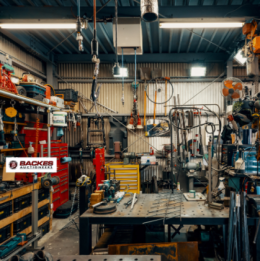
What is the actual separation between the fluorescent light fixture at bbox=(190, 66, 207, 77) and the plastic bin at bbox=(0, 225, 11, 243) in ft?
17.0

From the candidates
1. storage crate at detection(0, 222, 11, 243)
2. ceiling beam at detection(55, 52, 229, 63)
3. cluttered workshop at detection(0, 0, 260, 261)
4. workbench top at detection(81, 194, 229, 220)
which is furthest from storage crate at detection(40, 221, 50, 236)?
ceiling beam at detection(55, 52, 229, 63)

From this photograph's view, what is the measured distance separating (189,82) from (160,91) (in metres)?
0.85

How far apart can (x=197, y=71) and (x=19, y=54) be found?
14.3 feet

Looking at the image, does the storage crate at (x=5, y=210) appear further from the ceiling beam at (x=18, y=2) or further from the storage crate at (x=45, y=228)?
the ceiling beam at (x=18, y=2)

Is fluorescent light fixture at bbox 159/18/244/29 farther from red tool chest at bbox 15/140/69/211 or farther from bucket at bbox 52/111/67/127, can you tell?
red tool chest at bbox 15/140/69/211

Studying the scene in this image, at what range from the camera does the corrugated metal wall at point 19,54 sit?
3.92 meters

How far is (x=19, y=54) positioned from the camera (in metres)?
4.37

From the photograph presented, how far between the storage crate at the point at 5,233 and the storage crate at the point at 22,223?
92 mm

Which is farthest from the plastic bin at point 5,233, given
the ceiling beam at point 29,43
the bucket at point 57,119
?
the ceiling beam at point 29,43

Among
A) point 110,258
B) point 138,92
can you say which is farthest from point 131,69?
point 110,258

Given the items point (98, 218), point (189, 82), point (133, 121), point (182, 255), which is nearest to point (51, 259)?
point (98, 218)

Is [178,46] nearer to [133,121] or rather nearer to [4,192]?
[133,121]

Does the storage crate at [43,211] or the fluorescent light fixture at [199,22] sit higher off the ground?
the fluorescent light fixture at [199,22]

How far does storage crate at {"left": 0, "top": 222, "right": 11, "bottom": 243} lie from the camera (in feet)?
8.28
